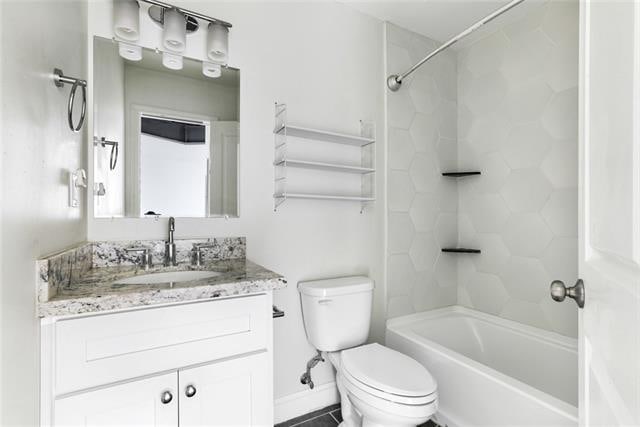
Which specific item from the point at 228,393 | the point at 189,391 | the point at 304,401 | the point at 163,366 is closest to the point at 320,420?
the point at 304,401

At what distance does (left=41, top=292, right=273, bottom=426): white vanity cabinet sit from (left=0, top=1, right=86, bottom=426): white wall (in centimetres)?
7

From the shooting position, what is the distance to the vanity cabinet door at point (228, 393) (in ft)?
3.42

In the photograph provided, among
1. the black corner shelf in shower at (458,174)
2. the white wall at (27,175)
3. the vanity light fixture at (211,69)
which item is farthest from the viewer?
the black corner shelf in shower at (458,174)

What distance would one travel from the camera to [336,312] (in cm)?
166

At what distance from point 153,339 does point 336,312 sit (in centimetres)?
93

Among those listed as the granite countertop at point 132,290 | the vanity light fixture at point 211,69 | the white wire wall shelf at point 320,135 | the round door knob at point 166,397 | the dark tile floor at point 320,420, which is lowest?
the dark tile floor at point 320,420

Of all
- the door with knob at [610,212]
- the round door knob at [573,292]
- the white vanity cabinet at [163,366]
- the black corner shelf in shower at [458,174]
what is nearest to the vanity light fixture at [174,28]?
the white vanity cabinet at [163,366]

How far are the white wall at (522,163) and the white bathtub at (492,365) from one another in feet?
0.47

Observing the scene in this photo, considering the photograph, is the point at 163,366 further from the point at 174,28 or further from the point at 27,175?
the point at 174,28

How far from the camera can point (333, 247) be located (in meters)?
1.90

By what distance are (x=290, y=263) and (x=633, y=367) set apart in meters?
1.47

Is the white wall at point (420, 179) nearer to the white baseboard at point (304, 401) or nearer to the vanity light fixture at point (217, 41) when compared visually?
the white baseboard at point (304, 401)

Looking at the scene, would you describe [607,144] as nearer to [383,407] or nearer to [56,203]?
[383,407]

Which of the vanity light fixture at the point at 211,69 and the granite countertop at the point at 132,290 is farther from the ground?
the vanity light fixture at the point at 211,69
